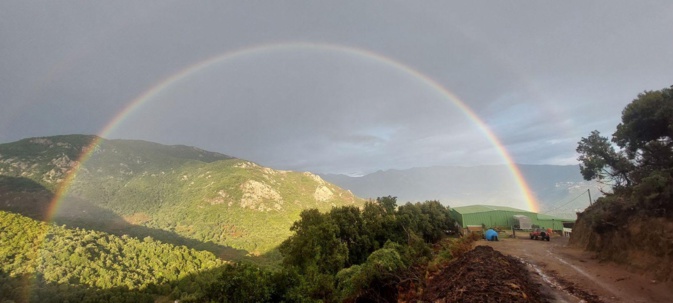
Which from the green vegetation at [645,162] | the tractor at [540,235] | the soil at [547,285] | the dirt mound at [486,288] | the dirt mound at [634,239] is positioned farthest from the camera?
the tractor at [540,235]

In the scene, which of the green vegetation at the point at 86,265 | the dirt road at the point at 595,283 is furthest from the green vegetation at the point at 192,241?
the dirt road at the point at 595,283

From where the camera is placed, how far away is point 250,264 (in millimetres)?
24531

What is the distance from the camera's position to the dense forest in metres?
25.1

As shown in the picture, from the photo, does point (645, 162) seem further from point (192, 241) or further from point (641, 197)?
point (192, 241)

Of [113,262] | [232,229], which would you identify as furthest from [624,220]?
[232,229]

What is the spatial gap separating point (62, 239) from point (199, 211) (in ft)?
235

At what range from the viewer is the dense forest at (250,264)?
2511cm

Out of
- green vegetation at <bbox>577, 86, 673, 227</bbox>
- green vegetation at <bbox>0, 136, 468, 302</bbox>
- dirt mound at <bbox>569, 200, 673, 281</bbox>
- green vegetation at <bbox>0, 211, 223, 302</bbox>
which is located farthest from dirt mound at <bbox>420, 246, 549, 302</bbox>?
green vegetation at <bbox>0, 211, 223, 302</bbox>

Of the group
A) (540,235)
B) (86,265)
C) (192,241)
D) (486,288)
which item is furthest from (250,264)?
(192,241)

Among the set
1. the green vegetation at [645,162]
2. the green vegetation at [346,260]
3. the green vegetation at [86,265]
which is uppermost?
the green vegetation at [645,162]

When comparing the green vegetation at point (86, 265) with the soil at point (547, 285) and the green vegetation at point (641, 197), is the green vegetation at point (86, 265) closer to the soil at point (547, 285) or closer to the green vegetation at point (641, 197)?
the soil at point (547, 285)

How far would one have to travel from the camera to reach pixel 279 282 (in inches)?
1013

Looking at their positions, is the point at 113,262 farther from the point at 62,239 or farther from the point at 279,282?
the point at 279,282

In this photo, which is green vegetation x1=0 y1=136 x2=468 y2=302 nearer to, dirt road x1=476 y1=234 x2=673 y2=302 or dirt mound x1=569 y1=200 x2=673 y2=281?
dirt road x1=476 y1=234 x2=673 y2=302
